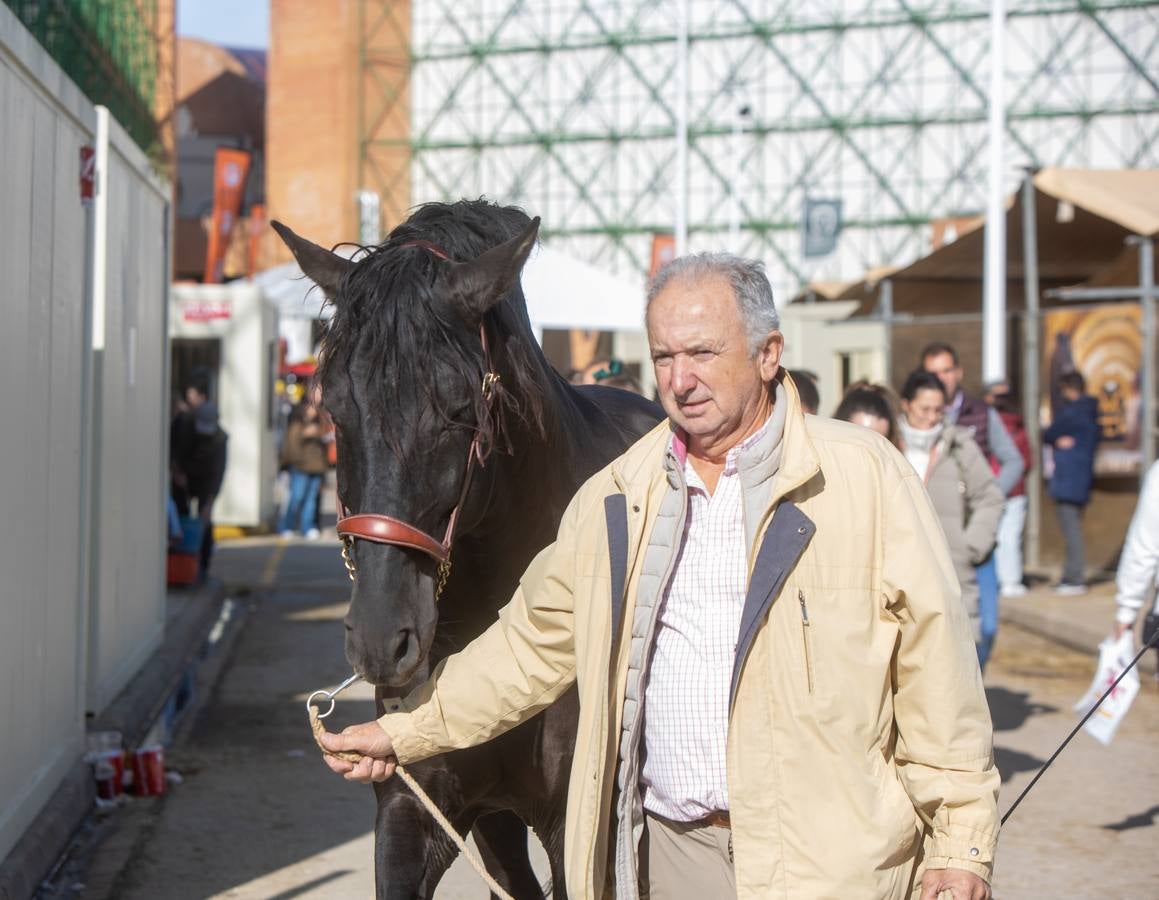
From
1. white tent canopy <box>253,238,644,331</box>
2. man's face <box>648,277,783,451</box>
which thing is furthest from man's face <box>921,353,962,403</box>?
man's face <box>648,277,783,451</box>

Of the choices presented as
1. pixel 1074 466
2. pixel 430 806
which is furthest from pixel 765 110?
pixel 430 806

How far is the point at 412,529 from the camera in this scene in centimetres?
329

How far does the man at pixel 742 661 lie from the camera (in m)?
3.05

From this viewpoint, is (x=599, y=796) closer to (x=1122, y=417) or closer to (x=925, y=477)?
(x=925, y=477)

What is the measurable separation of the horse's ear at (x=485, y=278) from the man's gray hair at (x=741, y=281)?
1.41 feet

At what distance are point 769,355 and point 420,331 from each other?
Result: 0.75 m

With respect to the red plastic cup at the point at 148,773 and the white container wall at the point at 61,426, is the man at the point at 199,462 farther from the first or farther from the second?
the red plastic cup at the point at 148,773

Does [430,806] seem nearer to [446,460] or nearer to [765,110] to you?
[446,460]

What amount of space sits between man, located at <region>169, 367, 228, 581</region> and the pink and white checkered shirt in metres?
13.1

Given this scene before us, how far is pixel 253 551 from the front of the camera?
20766mm

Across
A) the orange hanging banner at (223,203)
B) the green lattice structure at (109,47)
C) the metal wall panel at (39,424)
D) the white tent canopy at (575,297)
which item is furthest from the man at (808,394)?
the orange hanging banner at (223,203)

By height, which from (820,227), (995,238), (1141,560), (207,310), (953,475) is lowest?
(1141,560)

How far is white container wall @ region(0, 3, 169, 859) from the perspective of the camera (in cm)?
608

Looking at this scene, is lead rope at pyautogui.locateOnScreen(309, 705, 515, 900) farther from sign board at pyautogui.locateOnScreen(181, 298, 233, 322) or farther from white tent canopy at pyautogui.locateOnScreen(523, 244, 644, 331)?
sign board at pyautogui.locateOnScreen(181, 298, 233, 322)
